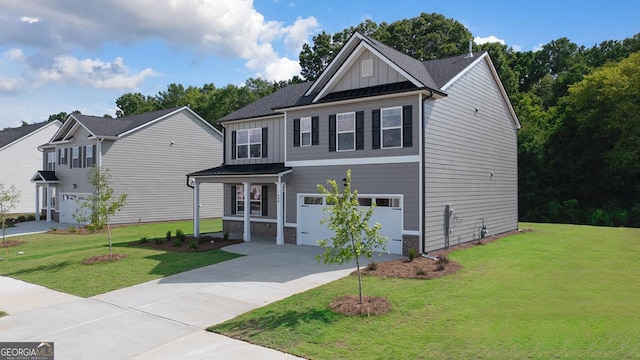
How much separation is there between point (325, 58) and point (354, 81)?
119 feet

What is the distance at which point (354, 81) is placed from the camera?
17.1m

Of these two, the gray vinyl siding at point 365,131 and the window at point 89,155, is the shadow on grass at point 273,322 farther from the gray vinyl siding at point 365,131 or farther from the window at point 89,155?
the window at point 89,155

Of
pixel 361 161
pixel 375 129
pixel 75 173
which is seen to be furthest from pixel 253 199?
pixel 75 173

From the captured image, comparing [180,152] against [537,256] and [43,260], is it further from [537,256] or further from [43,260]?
[537,256]

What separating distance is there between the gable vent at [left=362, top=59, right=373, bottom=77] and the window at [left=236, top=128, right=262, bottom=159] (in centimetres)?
→ 658

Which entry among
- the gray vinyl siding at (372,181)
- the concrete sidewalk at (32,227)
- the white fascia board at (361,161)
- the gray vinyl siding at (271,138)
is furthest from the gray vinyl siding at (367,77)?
the concrete sidewalk at (32,227)

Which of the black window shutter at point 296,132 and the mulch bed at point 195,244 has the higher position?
the black window shutter at point 296,132

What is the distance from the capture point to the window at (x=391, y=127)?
1542 cm

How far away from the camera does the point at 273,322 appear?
8.48 meters

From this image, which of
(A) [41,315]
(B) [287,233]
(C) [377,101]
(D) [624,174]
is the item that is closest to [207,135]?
(B) [287,233]

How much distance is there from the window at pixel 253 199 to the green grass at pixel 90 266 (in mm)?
4996

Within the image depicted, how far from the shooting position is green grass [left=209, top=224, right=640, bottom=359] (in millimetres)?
6816

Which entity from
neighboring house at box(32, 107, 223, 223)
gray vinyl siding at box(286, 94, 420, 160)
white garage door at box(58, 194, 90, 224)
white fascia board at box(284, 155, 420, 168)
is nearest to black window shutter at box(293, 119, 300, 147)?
gray vinyl siding at box(286, 94, 420, 160)

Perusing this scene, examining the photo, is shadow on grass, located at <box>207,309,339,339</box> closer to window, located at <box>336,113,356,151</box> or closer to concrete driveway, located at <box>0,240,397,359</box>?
concrete driveway, located at <box>0,240,397,359</box>
